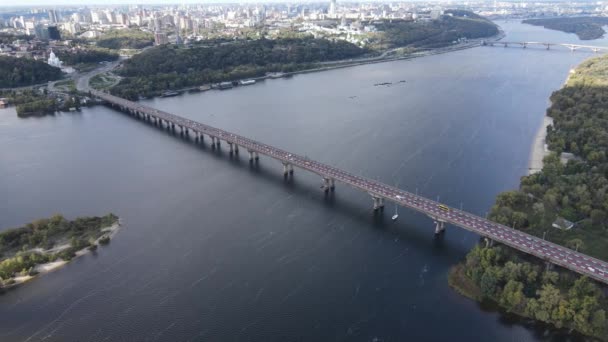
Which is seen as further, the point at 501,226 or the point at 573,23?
the point at 573,23

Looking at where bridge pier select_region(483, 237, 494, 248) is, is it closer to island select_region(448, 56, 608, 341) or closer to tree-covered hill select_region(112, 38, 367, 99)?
island select_region(448, 56, 608, 341)

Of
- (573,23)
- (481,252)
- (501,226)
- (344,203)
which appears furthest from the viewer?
(573,23)

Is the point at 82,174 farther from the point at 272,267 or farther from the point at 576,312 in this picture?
the point at 576,312


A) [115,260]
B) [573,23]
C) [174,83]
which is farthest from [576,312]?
[573,23]

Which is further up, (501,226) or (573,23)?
(573,23)

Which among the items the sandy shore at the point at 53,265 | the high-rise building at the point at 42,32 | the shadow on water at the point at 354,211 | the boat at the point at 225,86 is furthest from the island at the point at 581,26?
the high-rise building at the point at 42,32

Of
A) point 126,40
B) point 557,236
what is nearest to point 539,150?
point 557,236
